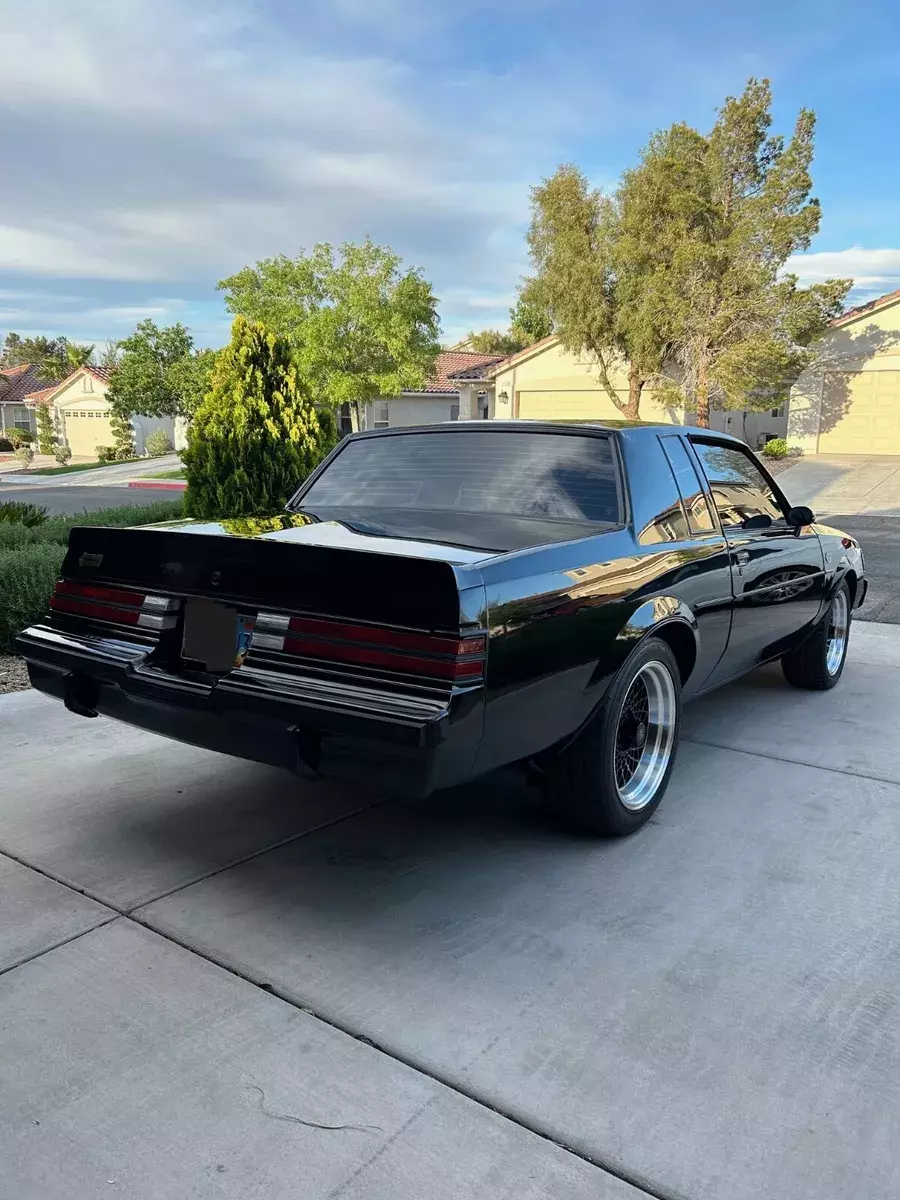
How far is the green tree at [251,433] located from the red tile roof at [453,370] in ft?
72.2

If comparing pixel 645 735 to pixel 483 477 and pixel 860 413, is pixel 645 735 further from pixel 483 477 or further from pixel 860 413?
pixel 860 413

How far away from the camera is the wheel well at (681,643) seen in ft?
12.1

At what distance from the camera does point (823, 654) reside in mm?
5633

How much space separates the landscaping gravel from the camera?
5.61m

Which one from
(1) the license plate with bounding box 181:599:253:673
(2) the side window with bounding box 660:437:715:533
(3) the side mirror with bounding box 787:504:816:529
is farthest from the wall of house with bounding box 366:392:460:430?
(1) the license plate with bounding box 181:599:253:673

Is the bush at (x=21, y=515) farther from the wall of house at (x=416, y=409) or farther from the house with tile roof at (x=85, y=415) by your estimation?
the house with tile roof at (x=85, y=415)

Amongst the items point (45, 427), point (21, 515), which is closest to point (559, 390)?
point (21, 515)

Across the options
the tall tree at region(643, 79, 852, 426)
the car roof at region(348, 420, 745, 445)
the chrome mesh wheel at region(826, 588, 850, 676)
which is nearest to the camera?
the car roof at region(348, 420, 745, 445)

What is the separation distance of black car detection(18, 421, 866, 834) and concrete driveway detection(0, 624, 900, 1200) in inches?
21.1

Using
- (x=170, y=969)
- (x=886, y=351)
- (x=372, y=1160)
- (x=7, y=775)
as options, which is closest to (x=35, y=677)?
(x=7, y=775)

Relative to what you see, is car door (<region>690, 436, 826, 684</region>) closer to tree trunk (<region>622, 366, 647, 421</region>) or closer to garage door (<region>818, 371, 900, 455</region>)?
tree trunk (<region>622, 366, 647, 421</region>)

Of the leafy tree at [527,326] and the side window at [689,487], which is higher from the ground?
the leafy tree at [527,326]

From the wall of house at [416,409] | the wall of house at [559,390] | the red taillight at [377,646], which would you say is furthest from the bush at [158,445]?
the red taillight at [377,646]

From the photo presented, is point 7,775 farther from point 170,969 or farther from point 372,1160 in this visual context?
point 372,1160
